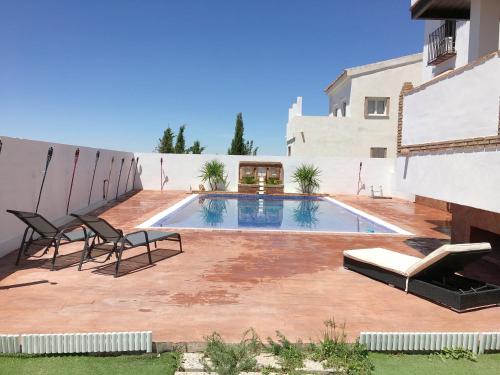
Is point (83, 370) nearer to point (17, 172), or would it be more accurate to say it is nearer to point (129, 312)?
point (129, 312)

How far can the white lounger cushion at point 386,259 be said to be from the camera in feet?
22.1

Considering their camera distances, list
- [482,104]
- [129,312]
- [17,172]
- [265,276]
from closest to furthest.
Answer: [129,312] < [482,104] < [265,276] < [17,172]

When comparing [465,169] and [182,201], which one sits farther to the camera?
[182,201]

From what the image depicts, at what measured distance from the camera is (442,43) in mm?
14516

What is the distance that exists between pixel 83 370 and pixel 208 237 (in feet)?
23.3

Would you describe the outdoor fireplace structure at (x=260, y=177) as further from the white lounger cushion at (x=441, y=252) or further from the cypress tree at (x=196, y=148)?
the cypress tree at (x=196, y=148)

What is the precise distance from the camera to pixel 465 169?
686cm

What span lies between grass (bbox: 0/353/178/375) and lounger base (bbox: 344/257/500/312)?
3963 millimetres

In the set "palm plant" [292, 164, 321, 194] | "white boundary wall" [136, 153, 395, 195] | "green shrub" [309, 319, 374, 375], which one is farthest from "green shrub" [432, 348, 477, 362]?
"white boundary wall" [136, 153, 395, 195]

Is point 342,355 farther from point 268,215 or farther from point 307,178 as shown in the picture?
point 307,178

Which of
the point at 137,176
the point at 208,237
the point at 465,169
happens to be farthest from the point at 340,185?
the point at 465,169

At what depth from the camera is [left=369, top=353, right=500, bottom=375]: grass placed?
409cm

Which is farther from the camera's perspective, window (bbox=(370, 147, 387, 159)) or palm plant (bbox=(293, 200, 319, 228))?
window (bbox=(370, 147, 387, 159))

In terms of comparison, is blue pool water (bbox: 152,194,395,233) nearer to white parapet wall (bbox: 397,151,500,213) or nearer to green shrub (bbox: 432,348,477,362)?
white parapet wall (bbox: 397,151,500,213)
